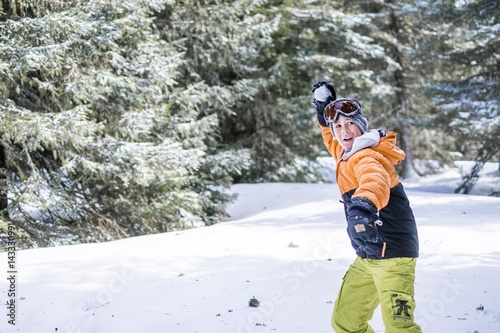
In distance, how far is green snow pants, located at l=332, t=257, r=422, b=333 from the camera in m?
3.33

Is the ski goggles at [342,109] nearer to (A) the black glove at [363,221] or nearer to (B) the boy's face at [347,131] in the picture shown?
(B) the boy's face at [347,131]

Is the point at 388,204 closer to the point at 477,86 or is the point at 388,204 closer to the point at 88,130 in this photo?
the point at 88,130

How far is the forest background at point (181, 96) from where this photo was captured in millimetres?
8641

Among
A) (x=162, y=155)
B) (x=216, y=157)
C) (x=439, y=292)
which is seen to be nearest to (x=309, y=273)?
(x=439, y=292)

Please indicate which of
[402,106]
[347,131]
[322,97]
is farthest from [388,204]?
[402,106]

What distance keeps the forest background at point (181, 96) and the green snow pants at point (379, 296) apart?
5.87 m

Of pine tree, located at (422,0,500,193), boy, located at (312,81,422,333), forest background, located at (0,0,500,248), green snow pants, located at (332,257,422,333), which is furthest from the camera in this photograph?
pine tree, located at (422,0,500,193)

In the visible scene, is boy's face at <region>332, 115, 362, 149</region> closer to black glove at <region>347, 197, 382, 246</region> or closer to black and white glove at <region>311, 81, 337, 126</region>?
black glove at <region>347, 197, 382, 246</region>

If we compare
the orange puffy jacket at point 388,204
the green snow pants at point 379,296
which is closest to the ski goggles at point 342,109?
the orange puffy jacket at point 388,204

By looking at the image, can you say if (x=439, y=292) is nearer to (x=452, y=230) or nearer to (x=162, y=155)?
(x=452, y=230)

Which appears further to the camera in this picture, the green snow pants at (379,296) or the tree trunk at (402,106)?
the tree trunk at (402,106)

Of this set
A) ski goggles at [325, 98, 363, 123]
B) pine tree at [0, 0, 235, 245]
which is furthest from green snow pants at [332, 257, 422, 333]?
pine tree at [0, 0, 235, 245]

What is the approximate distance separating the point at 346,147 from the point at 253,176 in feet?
45.1

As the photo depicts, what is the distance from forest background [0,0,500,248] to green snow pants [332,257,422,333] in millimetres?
5871
